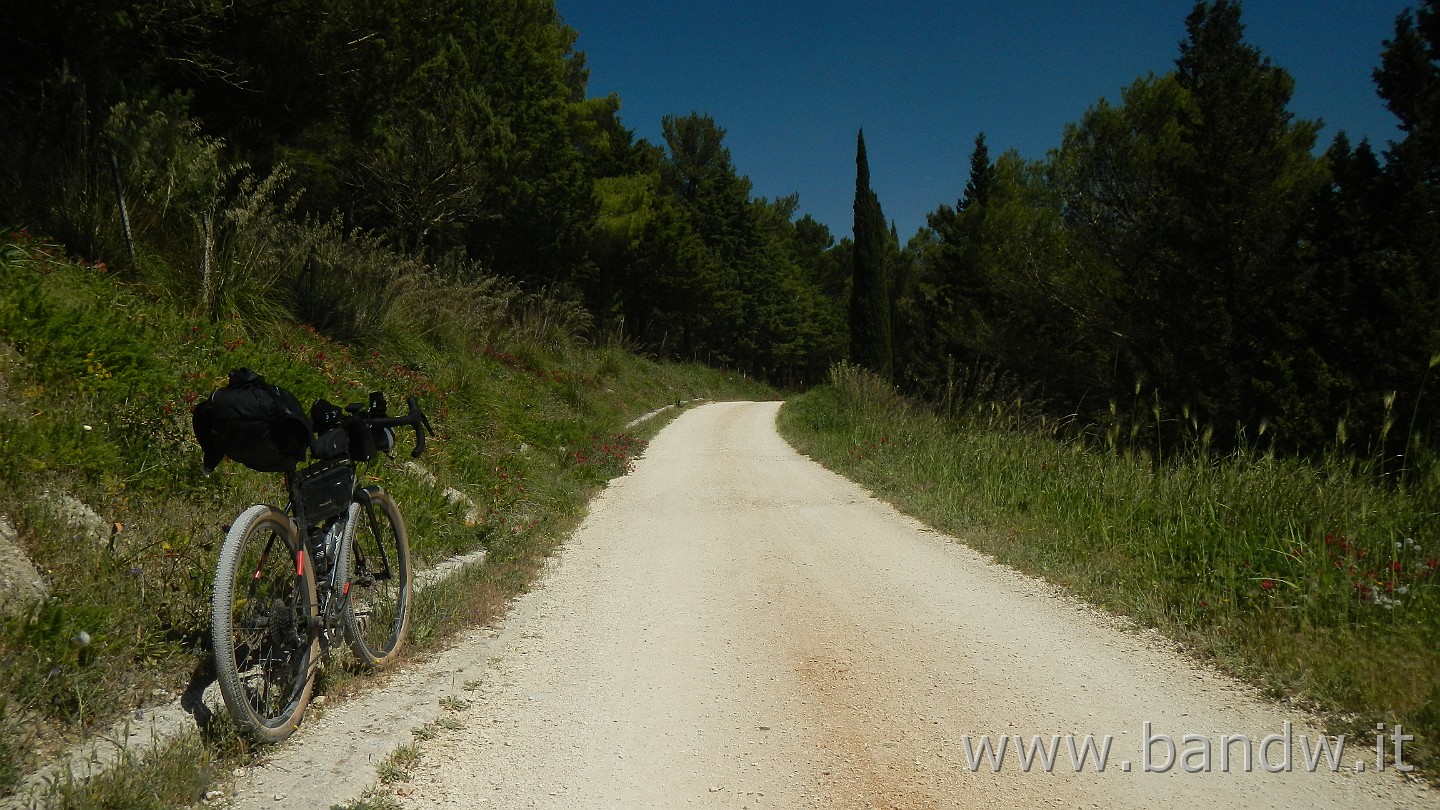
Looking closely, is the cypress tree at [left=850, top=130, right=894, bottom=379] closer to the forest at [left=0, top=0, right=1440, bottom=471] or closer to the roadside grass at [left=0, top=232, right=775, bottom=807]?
the forest at [left=0, top=0, right=1440, bottom=471]

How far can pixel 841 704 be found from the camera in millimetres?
3531

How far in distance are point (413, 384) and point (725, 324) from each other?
145 ft

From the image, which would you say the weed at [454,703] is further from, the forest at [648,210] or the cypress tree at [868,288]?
the cypress tree at [868,288]

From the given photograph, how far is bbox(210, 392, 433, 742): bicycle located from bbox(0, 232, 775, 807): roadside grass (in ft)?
0.69

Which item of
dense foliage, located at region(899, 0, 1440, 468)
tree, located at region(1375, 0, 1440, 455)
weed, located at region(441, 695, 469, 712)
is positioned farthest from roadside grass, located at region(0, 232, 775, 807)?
tree, located at region(1375, 0, 1440, 455)

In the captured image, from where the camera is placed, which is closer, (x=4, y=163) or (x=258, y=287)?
(x=4, y=163)

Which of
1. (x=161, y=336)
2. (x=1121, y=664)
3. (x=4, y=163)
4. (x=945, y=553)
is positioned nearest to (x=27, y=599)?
(x=161, y=336)

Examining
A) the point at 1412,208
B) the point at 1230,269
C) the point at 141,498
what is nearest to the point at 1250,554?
the point at 141,498

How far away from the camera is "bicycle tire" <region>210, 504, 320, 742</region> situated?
251cm

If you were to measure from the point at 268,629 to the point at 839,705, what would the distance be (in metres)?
2.41

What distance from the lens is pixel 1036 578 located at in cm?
582

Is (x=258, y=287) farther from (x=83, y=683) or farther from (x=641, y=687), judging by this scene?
(x=641, y=687)

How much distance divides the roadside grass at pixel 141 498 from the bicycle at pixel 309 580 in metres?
0.21

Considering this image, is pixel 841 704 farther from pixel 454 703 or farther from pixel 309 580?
pixel 309 580
